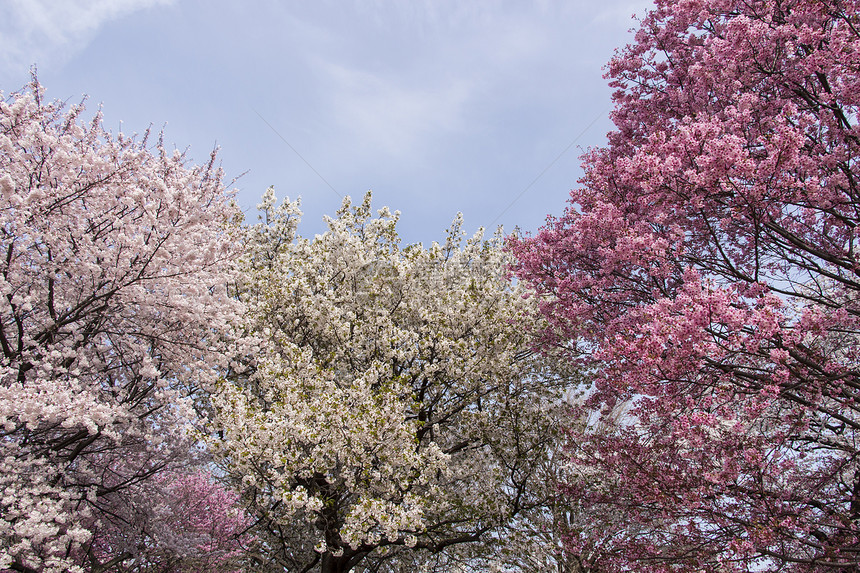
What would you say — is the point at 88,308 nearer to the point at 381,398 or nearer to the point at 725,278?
the point at 381,398

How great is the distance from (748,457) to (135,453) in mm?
11406

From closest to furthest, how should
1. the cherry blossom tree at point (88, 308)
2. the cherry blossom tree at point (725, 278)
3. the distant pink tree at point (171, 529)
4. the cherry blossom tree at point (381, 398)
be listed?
the cherry blossom tree at point (725, 278) → the cherry blossom tree at point (88, 308) → the cherry blossom tree at point (381, 398) → the distant pink tree at point (171, 529)

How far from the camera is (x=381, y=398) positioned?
10.1 m

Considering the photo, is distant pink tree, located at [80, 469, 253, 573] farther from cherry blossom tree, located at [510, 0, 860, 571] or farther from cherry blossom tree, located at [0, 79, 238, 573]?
cherry blossom tree, located at [510, 0, 860, 571]

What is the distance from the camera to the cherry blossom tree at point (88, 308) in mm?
8148

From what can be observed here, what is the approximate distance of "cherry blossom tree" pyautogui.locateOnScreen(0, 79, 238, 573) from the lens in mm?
8148

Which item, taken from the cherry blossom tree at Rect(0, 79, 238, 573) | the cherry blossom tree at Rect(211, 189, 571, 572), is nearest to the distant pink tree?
the cherry blossom tree at Rect(0, 79, 238, 573)

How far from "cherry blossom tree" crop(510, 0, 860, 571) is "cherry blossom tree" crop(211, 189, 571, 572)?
2100 mm

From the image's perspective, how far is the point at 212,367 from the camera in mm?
11000

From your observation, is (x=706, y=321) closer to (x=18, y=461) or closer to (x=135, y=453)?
(x=18, y=461)

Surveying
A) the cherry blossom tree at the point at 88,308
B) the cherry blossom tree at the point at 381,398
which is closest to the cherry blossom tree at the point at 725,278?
the cherry blossom tree at the point at 381,398

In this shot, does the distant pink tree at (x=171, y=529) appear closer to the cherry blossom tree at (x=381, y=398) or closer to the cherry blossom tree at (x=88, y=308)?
the cherry blossom tree at (x=88, y=308)

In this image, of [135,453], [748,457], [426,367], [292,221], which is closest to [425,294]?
[426,367]

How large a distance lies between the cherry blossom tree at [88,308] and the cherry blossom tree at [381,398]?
1.35 meters
